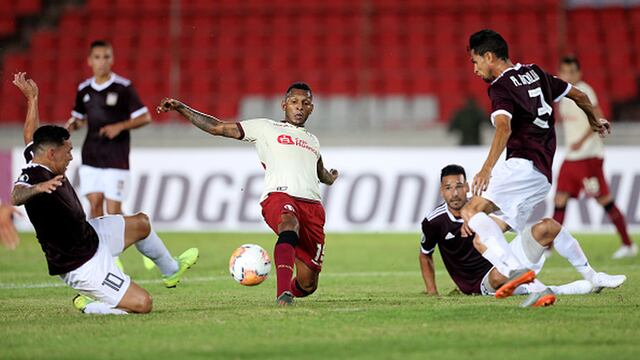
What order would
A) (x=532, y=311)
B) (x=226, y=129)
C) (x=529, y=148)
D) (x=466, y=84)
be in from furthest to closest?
(x=466, y=84) → (x=226, y=129) → (x=529, y=148) → (x=532, y=311)

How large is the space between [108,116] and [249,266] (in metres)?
4.75

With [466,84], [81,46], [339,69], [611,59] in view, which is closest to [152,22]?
[81,46]

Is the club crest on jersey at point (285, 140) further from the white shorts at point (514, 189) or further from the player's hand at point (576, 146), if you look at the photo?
the player's hand at point (576, 146)

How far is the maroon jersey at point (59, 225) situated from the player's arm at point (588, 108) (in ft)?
13.1

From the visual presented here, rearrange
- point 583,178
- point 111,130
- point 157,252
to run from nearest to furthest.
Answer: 1. point 157,252
2. point 111,130
3. point 583,178

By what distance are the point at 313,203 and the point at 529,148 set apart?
2.02 metres

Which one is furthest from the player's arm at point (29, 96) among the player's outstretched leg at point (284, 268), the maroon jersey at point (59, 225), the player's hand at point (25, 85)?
the player's outstretched leg at point (284, 268)

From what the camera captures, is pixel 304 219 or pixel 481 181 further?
pixel 304 219

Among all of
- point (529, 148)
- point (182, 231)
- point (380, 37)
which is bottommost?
point (182, 231)

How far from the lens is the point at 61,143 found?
8203 millimetres

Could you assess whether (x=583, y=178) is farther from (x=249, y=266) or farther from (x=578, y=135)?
(x=249, y=266)

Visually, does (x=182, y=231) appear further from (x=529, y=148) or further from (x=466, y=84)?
(x=529, y=148)

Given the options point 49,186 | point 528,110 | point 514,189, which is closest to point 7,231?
point 49,186

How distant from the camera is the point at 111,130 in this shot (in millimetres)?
12938
